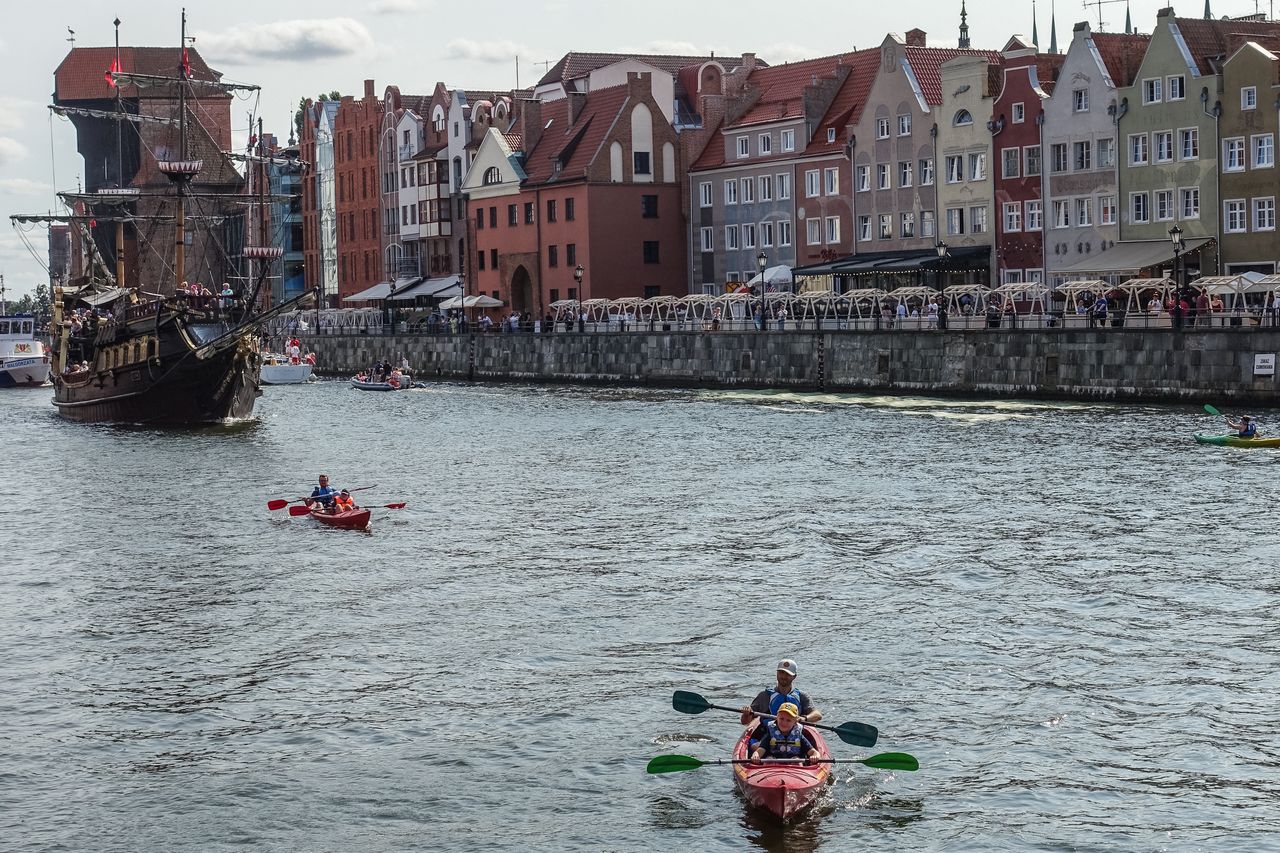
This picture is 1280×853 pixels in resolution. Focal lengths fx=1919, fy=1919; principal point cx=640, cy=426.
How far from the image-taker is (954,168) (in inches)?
3784

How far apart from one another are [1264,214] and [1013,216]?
51.8ft

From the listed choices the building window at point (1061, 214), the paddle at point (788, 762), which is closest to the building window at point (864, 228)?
the building window at point (1061, 214)

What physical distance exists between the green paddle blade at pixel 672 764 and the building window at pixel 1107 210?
68.1 m

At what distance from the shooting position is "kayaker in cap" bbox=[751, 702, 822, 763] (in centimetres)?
2248

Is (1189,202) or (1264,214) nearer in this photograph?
(1264,214)

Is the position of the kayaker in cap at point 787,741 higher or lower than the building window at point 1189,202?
lower

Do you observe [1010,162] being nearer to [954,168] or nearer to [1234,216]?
[954,168]

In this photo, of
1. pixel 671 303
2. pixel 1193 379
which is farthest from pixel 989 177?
pixel 1193 379

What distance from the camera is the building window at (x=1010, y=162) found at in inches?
3617

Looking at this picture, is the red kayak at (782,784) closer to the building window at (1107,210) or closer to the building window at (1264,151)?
the building window at (1264,151)

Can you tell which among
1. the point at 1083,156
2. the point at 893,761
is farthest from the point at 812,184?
the point at 893,761

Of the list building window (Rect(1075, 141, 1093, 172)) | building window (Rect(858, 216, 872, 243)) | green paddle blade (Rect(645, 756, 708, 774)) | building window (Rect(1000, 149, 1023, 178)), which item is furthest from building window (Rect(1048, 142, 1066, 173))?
green paddle blade (Rect(645, 756, 708, 774))

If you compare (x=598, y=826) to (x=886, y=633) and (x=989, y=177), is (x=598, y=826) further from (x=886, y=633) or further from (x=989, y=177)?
(x=989, y=177)

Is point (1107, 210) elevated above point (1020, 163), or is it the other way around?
point (1020, 163)
